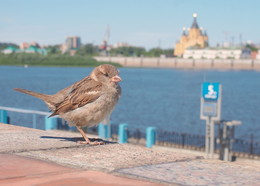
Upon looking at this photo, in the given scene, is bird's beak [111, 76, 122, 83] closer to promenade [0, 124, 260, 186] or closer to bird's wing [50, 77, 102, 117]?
bird's wing [50, 77, 102, 117]

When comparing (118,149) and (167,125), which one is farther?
(167,125)

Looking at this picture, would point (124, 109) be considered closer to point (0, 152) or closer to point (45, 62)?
point (0, 152)

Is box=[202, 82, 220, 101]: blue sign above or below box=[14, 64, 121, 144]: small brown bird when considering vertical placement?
below

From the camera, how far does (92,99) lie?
4.87 m

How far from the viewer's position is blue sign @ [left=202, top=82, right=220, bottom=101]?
16.7 m

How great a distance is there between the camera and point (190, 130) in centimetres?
4097

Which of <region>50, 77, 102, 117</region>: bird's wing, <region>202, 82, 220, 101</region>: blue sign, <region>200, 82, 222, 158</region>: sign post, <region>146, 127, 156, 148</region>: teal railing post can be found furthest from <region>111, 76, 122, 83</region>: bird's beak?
<region>146, 127, 156, 148</region>: teal railing post

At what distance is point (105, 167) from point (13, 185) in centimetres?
70

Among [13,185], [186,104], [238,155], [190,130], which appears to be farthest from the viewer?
[186,104]

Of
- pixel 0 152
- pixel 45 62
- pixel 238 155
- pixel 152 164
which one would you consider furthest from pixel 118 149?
pixel 45 62

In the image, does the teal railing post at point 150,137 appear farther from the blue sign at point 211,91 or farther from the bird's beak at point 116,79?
the bird's beak at point 116,79

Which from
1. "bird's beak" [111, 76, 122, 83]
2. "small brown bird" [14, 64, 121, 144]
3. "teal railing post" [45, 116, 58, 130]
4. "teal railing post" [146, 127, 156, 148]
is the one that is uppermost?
"bird's beak" [111, 76, 122, 83]

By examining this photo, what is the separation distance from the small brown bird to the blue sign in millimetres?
11975

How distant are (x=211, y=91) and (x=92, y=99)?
12328 mm
